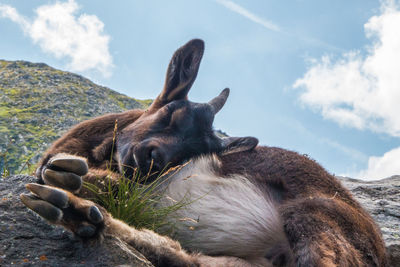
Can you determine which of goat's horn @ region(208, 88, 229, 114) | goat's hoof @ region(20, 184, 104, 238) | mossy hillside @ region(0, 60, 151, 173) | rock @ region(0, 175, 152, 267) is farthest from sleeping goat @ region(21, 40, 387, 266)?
mossy hillside @ region(0, 60, 151, 173)

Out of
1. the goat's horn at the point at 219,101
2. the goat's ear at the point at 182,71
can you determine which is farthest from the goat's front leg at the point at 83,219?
the goat's horn at the point at 219,101

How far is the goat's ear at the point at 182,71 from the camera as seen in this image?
4230 millimetres

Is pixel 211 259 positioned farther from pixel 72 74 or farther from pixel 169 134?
pixel 72 74

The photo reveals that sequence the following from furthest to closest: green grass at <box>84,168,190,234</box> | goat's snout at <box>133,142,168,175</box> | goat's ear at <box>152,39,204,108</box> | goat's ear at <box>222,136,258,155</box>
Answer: goat's ear at <box>152,39,204,108</box>, goat's ear at <box>222,136,258,155</box>, goat's snout at <box>133,142,168,175</box>, green grass at <box>84,168,190,234</box>

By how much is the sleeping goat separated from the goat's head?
11 mm

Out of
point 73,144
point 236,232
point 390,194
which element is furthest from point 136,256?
point 390,194

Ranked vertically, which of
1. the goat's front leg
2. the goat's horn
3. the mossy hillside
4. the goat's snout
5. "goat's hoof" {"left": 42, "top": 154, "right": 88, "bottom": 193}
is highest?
the mossy hillside

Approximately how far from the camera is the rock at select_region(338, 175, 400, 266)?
174 inches

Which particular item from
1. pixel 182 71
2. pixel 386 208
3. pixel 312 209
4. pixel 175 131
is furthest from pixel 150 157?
pixel 386 208

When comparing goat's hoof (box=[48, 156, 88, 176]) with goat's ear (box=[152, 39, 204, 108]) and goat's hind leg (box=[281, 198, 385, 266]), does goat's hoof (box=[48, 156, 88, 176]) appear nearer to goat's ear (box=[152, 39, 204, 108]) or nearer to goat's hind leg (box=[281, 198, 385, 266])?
goat's hind leg (box=[281, 198, 385, 266])

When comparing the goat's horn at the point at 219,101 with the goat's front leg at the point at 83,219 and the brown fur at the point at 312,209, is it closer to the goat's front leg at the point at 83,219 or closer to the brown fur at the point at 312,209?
the brown fur at the point at 312,209

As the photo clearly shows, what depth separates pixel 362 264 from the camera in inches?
109

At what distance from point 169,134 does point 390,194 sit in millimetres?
5116

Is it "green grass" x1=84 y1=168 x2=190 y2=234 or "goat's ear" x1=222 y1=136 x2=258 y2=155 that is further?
"goat's ear" x1=222 y1=136 x2=258 y2=155
